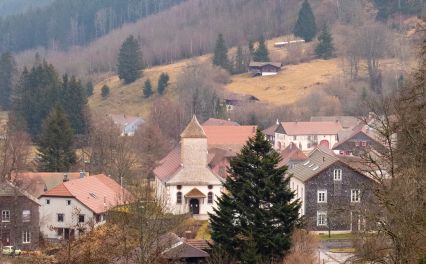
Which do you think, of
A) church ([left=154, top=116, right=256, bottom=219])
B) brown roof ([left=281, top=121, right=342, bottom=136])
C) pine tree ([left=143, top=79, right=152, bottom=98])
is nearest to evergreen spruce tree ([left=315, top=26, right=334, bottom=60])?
pine tree ([left=143, top=79, right=152, bottom=98])

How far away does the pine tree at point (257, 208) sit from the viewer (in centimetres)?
2853

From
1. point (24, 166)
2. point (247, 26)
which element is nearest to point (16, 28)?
point (247, 26)

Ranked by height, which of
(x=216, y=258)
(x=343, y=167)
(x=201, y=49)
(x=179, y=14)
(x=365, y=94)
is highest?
(x=179, y=14)

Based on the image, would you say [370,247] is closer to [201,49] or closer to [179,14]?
[201,49]

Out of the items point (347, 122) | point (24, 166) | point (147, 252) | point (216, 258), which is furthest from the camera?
point (347, 122)

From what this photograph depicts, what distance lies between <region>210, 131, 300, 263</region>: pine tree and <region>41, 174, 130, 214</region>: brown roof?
1243 centimetres

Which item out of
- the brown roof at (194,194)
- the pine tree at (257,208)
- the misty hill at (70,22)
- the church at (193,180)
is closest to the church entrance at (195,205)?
the church at (193,180)

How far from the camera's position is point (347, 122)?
284 ft

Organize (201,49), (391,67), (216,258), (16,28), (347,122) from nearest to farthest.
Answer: (216,258) < (347,122) < (391,67) < (201,49) < (16,28)

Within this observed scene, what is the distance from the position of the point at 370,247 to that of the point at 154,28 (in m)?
141

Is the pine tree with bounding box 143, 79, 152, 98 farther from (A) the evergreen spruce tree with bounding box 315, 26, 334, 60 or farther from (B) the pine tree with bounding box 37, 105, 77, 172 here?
(B) the pine tree with bounding box 37, 105, 77, 172

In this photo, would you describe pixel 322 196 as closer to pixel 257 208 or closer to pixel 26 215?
pixel 257 208

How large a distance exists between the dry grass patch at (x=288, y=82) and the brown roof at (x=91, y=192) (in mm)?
55895

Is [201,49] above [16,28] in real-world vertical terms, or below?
below
